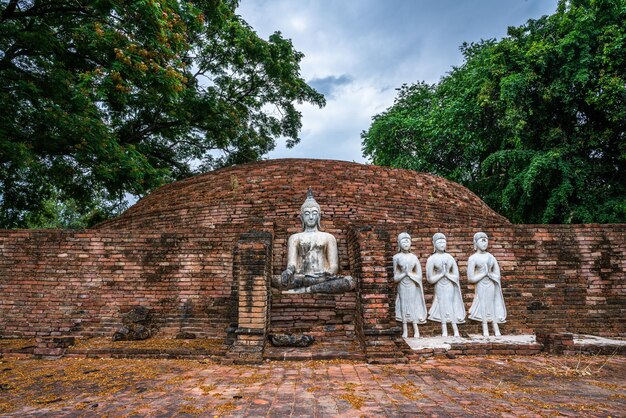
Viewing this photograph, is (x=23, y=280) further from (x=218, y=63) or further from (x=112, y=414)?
(x=218, y=63)

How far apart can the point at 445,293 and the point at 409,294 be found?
21.0 inches

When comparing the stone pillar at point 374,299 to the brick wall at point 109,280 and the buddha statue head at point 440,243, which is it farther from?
the brick wall at point 109,280

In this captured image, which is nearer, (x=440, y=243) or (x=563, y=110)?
(x=440, y=243)

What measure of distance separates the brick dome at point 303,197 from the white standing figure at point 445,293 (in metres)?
1.92

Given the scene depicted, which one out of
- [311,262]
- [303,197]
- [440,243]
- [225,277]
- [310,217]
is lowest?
[225,277]

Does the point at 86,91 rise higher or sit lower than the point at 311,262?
higher

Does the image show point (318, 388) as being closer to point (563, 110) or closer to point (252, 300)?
point (252, 300)

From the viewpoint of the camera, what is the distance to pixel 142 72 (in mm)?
8281

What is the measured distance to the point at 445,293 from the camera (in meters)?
5.61

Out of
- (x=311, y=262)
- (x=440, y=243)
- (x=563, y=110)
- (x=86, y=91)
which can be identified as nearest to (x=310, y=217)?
(x=311, y=262)

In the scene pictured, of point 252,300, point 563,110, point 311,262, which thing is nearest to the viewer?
point 252,300

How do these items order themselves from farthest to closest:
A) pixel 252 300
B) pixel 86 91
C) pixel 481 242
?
pixel 86 91
pixel 481 242
pixel 252 300

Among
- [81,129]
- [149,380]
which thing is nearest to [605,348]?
[149,380]

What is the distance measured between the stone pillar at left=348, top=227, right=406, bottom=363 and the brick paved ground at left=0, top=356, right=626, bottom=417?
11.7 inches
